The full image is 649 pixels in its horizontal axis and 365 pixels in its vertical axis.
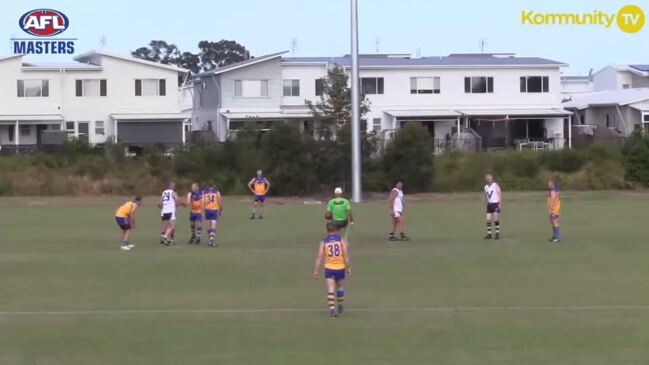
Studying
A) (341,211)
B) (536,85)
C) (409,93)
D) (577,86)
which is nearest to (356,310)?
(341,211)

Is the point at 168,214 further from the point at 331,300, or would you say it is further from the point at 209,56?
the point at 209,56

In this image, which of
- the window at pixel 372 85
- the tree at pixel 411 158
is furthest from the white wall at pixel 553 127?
the tree at pixel 411 158

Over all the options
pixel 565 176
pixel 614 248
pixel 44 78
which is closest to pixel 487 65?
pixel 565 176

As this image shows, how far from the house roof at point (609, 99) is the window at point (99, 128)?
35.6 metres

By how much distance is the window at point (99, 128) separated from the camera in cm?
7069

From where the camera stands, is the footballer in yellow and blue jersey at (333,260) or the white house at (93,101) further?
the white house at (93,101)

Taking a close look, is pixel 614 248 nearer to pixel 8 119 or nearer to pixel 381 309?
pixel 381 309

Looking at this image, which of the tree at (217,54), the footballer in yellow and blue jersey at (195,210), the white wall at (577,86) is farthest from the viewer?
the tree at (217,54)

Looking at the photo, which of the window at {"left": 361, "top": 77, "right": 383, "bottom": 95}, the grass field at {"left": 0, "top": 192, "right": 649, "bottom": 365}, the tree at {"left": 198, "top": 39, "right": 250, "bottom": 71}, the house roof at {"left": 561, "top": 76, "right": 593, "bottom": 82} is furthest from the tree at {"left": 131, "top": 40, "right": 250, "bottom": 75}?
the grass field at {"left": 0, "top": 192, "right": 649, "bottom": 365}

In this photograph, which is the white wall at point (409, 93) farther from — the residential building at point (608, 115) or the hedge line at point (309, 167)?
the hedge line at point (309, 167)

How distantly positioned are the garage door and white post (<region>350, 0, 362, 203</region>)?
2441 cm

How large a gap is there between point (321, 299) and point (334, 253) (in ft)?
7.90

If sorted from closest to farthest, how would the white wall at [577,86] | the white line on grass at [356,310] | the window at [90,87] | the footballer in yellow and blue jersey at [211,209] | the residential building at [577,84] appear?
the white line on grass at [356,310], the footballer in yellow and blue jersey at [211,209], the window at [90,87], the white wall at [577,86], the residential building at [577,84]

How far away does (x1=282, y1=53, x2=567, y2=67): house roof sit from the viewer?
239 feet
